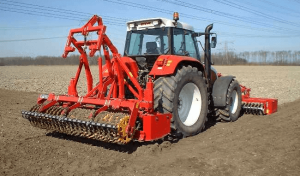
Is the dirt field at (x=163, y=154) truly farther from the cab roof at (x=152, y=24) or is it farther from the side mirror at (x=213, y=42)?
the cab roof at (x=152, y=24)

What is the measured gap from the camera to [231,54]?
78688 mm

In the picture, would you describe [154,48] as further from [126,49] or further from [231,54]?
[231,54]

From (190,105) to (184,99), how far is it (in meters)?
0.21

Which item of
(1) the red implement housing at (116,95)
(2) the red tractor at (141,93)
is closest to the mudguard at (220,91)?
(2) the red tractor at (141,93)

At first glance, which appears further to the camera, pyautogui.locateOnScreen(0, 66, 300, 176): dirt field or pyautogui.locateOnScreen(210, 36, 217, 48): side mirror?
pyautogui.locateOnScreen(210, 36, 217, 48): side mirror

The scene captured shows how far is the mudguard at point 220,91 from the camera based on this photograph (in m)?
6.48

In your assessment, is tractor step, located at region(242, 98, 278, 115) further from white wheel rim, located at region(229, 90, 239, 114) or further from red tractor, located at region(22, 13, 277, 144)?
red tractor, located at region(22, 13, 277, 144)

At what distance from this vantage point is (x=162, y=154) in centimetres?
456

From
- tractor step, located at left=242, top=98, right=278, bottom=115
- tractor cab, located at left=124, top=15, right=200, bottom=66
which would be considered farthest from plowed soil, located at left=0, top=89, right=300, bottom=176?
tractor cab, located at left=124, top=15, right=200, bottom=66

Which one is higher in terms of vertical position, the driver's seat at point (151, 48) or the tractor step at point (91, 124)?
the driver's seat at point (151, 48)

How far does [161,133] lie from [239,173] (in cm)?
138

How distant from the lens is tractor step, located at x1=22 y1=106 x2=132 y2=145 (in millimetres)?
4297

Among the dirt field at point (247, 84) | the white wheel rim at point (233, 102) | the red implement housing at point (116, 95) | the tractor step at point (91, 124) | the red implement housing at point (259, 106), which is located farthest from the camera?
the dirt field at point (247, 84)

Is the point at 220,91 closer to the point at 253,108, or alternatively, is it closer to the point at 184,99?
the point at 184,99
